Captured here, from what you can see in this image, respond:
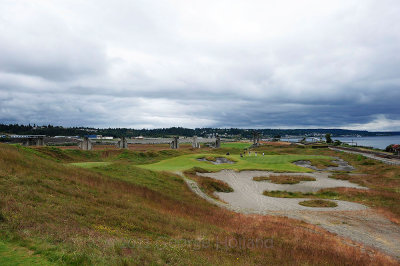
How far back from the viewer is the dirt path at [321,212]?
1619cm

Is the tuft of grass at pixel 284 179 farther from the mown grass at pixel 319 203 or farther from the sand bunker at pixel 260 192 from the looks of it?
the mown grass at pixel 319 203

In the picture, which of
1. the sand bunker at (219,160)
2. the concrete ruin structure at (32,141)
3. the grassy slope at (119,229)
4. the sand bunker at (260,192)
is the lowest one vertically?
the sand bunker at (260,192)

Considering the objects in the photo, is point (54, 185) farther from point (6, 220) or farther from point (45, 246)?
point (45, 246)

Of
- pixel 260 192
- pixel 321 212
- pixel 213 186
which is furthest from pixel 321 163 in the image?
pixel 321 212

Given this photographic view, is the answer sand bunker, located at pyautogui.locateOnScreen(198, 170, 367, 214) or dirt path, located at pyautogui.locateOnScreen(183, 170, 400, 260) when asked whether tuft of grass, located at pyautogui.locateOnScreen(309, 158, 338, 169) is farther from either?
dirt path, located at pyautogui.locateOnScreen(183, 170, 400, 260)

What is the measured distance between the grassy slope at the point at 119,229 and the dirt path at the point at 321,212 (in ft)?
7.85

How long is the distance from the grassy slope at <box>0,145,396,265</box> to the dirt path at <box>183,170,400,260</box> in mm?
2392

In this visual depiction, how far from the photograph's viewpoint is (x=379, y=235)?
54.8ft

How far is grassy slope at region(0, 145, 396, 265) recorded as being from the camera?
8016mm

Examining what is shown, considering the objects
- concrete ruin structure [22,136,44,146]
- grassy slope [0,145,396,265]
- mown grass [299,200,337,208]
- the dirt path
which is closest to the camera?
grassy slope [0,145,396,265]

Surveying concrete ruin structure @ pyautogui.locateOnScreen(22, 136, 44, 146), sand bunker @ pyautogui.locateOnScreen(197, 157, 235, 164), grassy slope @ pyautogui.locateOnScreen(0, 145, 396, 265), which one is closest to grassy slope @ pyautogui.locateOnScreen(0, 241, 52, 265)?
grassy slope @ pyautogui.locateOnScreen(0, 145, 396, 265)

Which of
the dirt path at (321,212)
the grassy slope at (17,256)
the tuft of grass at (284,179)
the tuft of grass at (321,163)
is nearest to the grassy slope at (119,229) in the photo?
the grassy slope at (17,256)

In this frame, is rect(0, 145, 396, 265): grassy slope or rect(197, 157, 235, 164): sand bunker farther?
rect(197, 157, 235, 164): sand bunker

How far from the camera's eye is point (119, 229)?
11.4 metres
